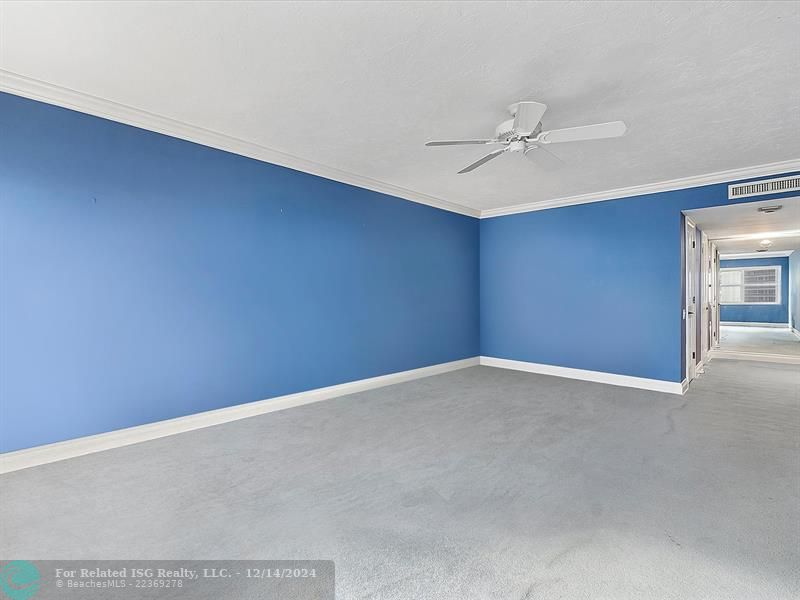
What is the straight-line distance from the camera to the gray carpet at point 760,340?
712 centimetres

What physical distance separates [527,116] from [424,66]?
72cm

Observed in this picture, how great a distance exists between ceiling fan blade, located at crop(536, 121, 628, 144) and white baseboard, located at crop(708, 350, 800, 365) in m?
6.21

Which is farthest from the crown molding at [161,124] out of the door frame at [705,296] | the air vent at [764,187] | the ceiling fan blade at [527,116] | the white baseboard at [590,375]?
the door frame at [705,296]

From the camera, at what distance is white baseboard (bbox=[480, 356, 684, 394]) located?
4625 mm

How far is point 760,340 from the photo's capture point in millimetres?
8328

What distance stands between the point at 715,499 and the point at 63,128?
→ 4.73 m

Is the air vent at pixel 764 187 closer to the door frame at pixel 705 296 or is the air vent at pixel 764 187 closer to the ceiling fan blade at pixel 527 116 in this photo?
the door frame at pixel 705 296

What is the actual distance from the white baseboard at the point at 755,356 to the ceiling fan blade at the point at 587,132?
621 cm

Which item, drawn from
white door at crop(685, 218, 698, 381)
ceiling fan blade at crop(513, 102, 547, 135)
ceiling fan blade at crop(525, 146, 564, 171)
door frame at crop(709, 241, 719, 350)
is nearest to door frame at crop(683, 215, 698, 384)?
white door at crop(685, 218, 698, 381)

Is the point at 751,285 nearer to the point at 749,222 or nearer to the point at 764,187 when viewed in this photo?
the point at 749,222

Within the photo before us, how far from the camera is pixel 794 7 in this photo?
1.81 metres

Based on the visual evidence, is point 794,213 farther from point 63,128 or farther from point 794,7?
point 63,128

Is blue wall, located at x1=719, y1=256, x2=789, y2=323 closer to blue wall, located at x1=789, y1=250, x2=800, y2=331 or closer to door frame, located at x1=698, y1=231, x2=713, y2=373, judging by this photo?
blue wall, located at x1=789, y1=250, x2=800, y2=331

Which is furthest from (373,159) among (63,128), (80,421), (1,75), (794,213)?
(794,213)
